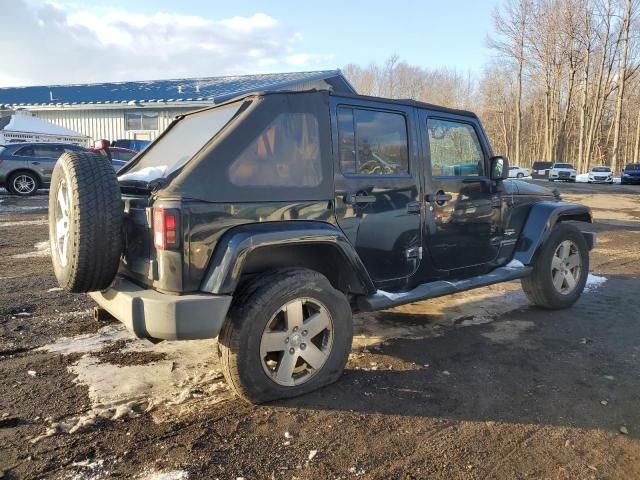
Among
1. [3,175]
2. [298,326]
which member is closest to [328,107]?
[298,326]

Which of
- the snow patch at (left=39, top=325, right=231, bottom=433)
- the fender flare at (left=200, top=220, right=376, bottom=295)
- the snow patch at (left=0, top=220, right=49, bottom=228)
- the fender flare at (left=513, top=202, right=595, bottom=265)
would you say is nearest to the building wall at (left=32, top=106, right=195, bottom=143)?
the snow patch at (left=0, top=220, right=49, bottom=228)

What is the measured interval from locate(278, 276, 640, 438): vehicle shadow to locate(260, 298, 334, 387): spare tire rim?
18 centimetres

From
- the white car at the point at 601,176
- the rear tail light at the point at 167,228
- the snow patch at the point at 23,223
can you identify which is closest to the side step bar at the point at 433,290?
the rear tail light at the point at 167,228

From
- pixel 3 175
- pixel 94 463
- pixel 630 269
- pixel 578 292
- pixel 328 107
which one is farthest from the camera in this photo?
pixel 3 175

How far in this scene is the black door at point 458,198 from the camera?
4.05m

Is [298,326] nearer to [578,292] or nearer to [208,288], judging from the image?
[208,288]

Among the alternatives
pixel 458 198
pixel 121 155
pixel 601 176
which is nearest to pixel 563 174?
pixel 601 176

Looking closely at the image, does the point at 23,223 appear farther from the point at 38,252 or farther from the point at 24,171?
the point at 24,171

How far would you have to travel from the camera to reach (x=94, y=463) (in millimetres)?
2555

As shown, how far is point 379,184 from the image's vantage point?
3656mm

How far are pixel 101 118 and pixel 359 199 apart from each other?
24895mm

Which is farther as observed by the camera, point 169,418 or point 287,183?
point 287,183

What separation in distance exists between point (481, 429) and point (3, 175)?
15.4 metres

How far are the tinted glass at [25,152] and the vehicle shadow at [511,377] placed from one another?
1408 cm
